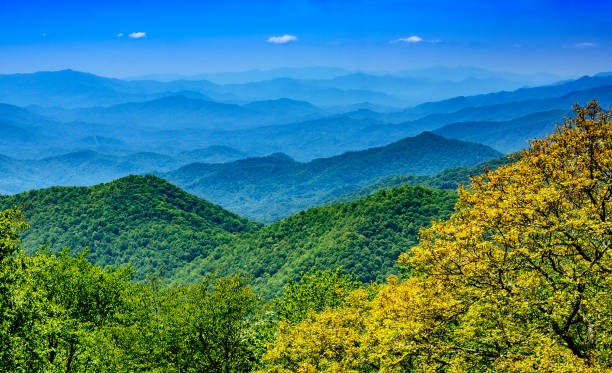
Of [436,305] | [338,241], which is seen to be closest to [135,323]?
[436,305]

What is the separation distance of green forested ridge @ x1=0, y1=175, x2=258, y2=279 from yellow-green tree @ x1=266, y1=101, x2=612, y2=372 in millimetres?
103792

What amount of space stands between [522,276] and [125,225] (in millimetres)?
122545

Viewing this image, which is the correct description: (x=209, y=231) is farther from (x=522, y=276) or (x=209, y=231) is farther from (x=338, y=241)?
(x=522, y=276)

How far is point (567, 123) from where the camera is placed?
76.4 ft

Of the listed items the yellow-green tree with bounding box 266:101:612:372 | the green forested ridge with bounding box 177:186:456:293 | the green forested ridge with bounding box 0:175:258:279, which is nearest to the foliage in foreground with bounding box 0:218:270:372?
the yellow-green tree with bounding box 266:101:612:372

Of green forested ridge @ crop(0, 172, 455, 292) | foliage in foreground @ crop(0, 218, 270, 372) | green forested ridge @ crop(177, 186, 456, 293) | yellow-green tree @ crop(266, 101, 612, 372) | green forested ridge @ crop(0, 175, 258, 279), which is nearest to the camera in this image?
yellow-green tree @ crop(266, 101, 612, 372)

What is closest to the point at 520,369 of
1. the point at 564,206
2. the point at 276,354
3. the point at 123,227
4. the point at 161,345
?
the point at 564,206

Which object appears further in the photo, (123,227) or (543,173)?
(123,227)

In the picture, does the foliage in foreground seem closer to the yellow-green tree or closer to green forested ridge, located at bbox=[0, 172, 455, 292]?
the yellow-green tree

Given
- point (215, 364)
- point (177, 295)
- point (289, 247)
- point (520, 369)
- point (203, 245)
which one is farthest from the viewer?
point (203, 245)

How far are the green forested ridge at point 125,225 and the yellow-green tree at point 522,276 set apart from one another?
103792 mm

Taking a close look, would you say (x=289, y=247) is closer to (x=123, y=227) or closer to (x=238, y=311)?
(x=123, y=227)

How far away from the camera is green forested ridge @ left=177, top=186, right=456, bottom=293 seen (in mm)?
95812

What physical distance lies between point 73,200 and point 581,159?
137486 mm
